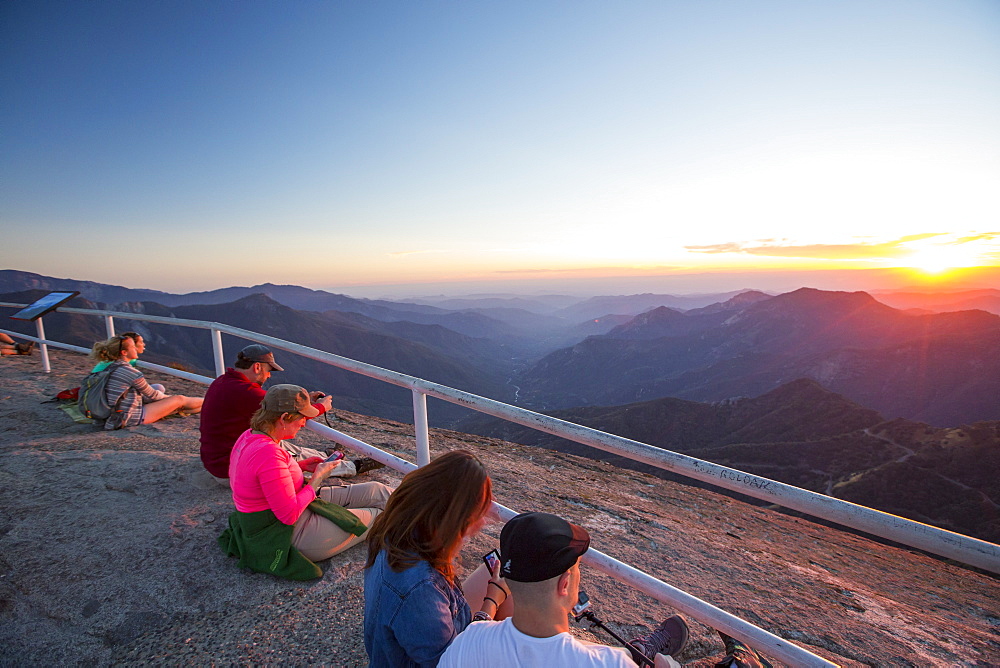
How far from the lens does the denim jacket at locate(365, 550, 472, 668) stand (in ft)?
5.43

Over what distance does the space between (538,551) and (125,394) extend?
5.84m

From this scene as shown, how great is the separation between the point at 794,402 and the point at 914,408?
228 ft

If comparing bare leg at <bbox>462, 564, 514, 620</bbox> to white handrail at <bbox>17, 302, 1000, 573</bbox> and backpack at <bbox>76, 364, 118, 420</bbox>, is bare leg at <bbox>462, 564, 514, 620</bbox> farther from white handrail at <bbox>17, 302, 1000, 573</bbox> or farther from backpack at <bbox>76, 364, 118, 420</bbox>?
backpack at <bbox>76, 364, 118, 420</bbox>

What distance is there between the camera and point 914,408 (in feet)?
422

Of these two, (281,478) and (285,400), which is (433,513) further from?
(285,400)

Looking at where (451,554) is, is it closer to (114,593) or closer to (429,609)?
(429,609)

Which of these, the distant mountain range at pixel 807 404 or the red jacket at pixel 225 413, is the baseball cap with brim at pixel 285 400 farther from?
the distant mountain range at pixel 807 404

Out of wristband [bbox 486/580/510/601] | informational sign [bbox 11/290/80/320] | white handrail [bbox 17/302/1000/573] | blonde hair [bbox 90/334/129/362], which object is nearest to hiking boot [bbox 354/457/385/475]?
white handrail [bbox 17/302/1000/573]

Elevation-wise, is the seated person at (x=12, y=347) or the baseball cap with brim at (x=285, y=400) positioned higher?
the baseball cap with brim at (x=285, y=400)

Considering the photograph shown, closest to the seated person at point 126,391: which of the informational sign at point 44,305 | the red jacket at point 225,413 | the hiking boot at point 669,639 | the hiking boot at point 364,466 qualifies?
the red jacket at point 225,413

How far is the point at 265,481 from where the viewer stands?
2705mm

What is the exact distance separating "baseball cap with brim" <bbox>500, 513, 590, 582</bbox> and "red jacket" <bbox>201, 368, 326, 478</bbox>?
293 cm

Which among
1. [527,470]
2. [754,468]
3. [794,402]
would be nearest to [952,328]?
[794,402]

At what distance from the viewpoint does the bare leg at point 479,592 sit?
2234 millimetres
